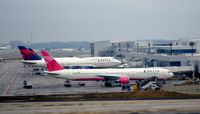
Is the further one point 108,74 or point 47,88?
point 108,74

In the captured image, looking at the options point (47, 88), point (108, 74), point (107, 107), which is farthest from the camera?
point (108, 74)

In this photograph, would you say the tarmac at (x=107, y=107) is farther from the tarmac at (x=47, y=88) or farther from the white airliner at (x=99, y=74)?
the white airliner at (x=99, y=74)

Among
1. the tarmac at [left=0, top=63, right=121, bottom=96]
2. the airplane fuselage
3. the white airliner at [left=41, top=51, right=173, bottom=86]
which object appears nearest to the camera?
the tarmac at [left=0, top=63, right=121, bottom=96]

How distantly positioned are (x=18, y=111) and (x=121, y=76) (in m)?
31.4

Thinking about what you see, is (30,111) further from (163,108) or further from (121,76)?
(121,76)

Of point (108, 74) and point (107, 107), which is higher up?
point (108, 74)

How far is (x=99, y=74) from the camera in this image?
60.6 m

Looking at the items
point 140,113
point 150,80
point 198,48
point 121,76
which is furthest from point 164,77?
point 198,48

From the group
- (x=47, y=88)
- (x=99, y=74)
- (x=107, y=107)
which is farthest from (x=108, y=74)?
(x=107, y=107)

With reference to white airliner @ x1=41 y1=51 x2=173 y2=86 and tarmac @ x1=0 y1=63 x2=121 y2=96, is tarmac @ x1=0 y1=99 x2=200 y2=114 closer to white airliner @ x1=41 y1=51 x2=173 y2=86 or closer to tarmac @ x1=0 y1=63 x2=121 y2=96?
tarmac @ x1=0 y1=63 x2=121 y2=96

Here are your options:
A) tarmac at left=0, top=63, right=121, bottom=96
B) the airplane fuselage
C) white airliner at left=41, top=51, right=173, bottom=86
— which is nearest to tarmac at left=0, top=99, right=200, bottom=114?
tarmac at left=0, top=63, right=121, bottom=96

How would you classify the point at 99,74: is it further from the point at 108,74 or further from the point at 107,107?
the point at 107,107

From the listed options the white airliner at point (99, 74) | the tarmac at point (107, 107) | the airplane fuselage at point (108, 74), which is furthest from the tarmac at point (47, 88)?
the tarmac at point (107, 107)

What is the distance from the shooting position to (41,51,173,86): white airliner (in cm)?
5950
